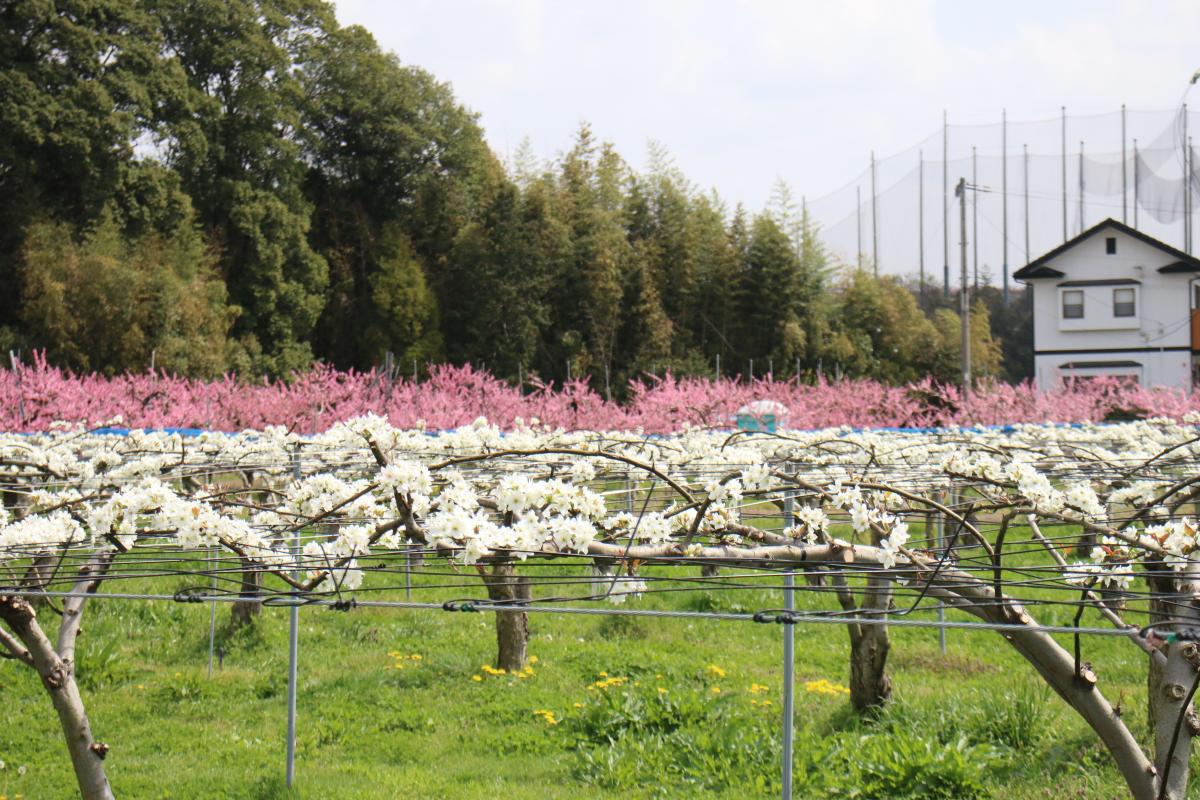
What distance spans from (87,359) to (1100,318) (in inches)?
868

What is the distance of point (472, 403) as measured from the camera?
19422 millimetres

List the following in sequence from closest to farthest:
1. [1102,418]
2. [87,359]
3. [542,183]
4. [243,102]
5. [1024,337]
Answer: [87,359]
[1102,418]
[243,102]
[542,183]
[1024,337]

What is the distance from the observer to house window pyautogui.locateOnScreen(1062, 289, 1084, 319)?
89.4ft

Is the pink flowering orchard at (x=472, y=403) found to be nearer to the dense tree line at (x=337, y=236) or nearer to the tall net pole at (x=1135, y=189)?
the dense tree line at (x=337, y=236)

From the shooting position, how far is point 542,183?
25422mm

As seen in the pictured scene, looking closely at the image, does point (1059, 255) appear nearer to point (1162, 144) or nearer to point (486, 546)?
point (1162, 144)

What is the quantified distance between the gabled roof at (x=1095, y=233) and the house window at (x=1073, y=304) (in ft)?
1.65

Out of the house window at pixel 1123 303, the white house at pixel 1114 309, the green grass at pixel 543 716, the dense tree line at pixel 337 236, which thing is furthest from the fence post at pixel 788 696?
the house window at pixel 1123 303

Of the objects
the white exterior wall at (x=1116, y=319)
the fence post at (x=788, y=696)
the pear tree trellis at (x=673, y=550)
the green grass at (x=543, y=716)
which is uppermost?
the white exterior wall at (x=1116, y=319)

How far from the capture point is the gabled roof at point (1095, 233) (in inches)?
1046

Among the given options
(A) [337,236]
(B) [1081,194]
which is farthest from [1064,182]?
(A) [337,236]

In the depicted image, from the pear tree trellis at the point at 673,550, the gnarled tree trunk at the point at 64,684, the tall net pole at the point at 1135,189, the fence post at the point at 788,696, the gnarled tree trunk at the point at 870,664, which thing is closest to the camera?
the pear tree trellis at the point at 673,550

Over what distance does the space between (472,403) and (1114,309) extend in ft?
53.9

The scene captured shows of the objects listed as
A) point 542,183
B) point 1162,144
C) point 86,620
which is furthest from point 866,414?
point 1162,144
